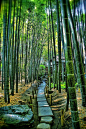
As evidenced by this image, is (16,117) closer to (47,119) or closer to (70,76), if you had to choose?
(47,119)

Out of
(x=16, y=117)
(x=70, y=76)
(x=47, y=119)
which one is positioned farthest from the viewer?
(x=47, y=119)

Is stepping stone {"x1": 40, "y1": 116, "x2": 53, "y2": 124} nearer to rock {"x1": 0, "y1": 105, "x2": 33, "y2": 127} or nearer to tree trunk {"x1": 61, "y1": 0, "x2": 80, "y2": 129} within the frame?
rock {"x1": 0, "y1": 105, "x2": 33, "y2": 127}

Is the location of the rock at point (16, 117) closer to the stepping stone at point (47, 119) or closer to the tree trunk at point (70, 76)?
the stepping stone at point (47, 119)

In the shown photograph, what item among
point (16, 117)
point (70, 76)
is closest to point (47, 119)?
point (16, 117)

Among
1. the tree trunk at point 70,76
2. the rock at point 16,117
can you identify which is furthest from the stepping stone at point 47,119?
the tree trunk at point 70,76

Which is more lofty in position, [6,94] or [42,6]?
[42,6]

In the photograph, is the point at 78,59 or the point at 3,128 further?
the point at 78,59

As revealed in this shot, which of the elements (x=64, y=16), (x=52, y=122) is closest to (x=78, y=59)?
(x=64, y=16)

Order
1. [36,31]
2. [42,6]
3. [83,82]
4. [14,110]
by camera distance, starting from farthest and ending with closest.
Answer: [36,31] < [42,6] < [83,82] < [14,110]

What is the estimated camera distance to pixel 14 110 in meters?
3.44

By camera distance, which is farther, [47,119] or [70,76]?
[47,119]

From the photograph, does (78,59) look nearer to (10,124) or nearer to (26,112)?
(26,112)

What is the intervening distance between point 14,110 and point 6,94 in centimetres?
167

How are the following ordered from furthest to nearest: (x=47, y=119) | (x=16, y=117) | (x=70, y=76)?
(x=47, y=119) → (x=16, y=117) → (x=70, y=76)
